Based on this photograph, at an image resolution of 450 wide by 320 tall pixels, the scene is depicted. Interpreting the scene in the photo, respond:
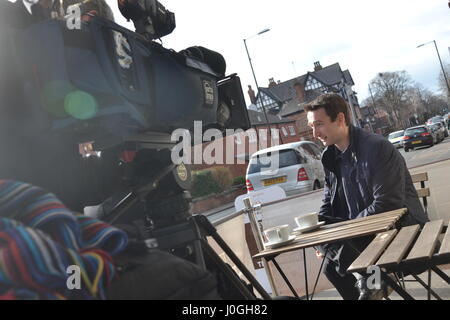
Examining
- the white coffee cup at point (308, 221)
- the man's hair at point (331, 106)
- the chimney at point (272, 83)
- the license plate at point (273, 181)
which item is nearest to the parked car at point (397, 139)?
the license plate at point (273, 181)

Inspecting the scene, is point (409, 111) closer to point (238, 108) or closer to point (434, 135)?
point (434, 135)

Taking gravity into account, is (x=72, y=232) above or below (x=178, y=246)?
above

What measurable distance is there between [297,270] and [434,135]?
36234 mm

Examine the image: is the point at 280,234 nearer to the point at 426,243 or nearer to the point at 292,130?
the point at 426,243

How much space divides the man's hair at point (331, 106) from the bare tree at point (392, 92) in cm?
9879

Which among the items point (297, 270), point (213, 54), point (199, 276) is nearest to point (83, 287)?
point (199, 276)

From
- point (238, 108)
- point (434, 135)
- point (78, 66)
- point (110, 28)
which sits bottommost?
point (434, 135)

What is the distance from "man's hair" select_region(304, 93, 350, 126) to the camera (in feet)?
10.6

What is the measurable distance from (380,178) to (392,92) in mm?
101798

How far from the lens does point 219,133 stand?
227 centimetres

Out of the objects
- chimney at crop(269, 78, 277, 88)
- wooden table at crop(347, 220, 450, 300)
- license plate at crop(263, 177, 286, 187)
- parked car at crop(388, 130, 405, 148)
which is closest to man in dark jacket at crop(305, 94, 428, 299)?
wooden table at crop(347, 220, 450, 300)

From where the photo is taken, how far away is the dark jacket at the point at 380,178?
2.84 metres

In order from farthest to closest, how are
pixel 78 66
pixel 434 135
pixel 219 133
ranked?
pixel 434 135 → pixel 219 133 → pixel 78 66

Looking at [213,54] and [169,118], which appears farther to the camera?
[213,54]
